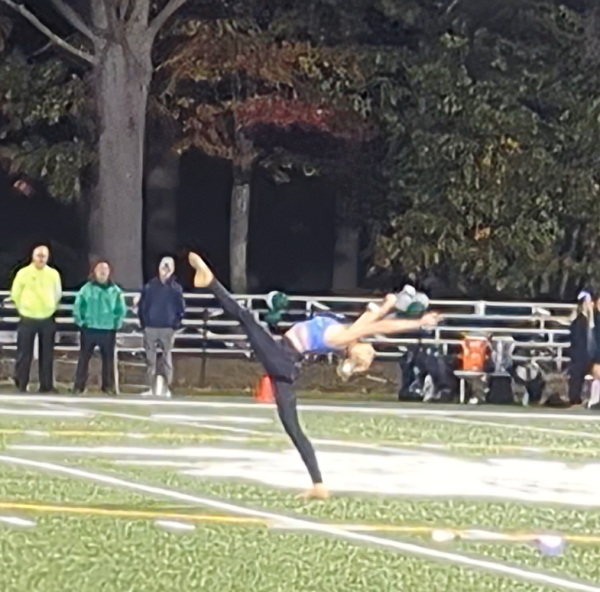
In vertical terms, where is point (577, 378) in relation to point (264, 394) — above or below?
above

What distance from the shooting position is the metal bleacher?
2753 cm

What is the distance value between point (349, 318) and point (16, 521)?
16181mm

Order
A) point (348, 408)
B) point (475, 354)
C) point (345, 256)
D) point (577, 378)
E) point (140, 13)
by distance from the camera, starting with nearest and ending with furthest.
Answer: point (348, 408)
point (577, 378)
point (475, 354)
point (140, 13)
point (345, 256)

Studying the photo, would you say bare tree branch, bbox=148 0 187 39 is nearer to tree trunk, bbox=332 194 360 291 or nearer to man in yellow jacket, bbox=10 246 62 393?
tree trunk, bbox=332 194 360 291

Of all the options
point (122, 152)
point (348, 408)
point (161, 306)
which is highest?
point (122, 152)

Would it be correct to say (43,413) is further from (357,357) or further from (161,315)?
(357,357)

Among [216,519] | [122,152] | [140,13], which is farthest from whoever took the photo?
[122,152]

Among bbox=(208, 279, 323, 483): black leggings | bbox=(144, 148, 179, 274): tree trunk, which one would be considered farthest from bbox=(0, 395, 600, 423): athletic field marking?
bbox=(144, 148, 179, 274): tree trunk

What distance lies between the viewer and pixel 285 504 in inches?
530

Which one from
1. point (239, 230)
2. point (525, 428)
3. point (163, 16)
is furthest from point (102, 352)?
point (239, 230)

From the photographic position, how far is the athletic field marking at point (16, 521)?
12320 millimetres

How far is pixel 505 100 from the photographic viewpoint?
32.5 m

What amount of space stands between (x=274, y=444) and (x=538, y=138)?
52.3 ft

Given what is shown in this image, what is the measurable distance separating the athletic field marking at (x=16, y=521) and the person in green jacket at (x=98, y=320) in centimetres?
1143
